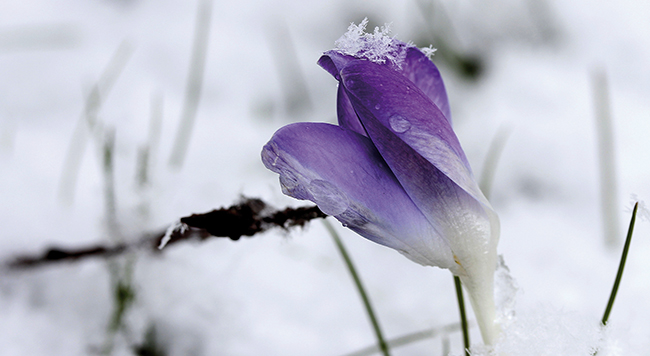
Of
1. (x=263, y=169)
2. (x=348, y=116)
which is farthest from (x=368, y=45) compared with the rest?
(x=263, y=169)

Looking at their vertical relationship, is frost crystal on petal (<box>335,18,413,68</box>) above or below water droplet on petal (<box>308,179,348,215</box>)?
above

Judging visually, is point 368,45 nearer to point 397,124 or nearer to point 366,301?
point 397,124

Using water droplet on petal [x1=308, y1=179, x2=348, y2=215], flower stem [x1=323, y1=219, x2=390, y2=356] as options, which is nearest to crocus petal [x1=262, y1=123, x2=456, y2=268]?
water droplet on petal [x1=308, y1=179, x2=348, y2=215]

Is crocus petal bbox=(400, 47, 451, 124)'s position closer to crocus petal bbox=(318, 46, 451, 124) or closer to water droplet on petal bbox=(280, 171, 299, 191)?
crocus petal bbox=(318, 46, 451, 124)

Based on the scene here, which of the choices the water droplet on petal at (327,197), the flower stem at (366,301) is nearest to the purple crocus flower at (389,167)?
the water droplet on petal at (327,197)

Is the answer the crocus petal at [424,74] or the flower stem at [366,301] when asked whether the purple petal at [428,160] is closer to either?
the crocus petal at [424,74]

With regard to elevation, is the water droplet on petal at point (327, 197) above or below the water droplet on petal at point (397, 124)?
below

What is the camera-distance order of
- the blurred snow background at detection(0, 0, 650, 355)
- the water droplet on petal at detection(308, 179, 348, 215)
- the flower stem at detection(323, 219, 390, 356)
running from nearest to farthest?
the water droplet on petal at detection(308, 179, 348, 215) < the flower stem at detection(323, 219, 390, 356) < the blurred snow background at detection(0, 0, 650, 355)
